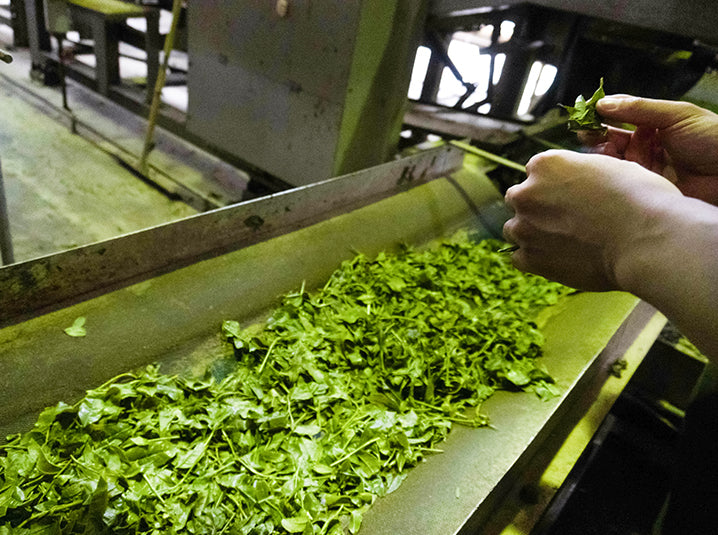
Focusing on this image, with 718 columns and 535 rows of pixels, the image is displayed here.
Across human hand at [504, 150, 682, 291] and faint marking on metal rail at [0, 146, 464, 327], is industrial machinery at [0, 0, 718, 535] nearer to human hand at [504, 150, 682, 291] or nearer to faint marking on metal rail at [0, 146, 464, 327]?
faint marking on metal rail at [0, 146, 464, 327]

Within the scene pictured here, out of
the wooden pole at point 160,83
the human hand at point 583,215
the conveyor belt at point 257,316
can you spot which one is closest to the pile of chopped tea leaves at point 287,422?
the conveyor belt at point 257,316

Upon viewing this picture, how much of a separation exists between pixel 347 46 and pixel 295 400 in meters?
2.53

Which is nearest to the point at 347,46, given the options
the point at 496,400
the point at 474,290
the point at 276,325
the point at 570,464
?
the point at 474,290

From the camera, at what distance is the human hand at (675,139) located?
1.28 metres

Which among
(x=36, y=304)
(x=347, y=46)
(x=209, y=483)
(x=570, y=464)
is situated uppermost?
(x=347, y=46)

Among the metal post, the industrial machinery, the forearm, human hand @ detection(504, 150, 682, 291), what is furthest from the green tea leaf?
the forearm

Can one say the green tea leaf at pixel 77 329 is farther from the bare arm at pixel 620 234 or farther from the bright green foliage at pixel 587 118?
the bright green foliage at pixel 587 118

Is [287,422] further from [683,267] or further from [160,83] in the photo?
Result: [160,83]

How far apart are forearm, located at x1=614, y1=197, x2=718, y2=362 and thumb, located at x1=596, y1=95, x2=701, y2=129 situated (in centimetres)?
52

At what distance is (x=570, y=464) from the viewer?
7.01 ft

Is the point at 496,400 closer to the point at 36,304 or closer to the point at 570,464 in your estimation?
the point at 570,464

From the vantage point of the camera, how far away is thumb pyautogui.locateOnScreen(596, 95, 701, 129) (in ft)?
4.29

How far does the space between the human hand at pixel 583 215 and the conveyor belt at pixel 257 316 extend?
0.89 metres

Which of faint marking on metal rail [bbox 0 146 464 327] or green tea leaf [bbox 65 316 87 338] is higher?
faint marking on metal rail [bbox 0 146 464 327]
